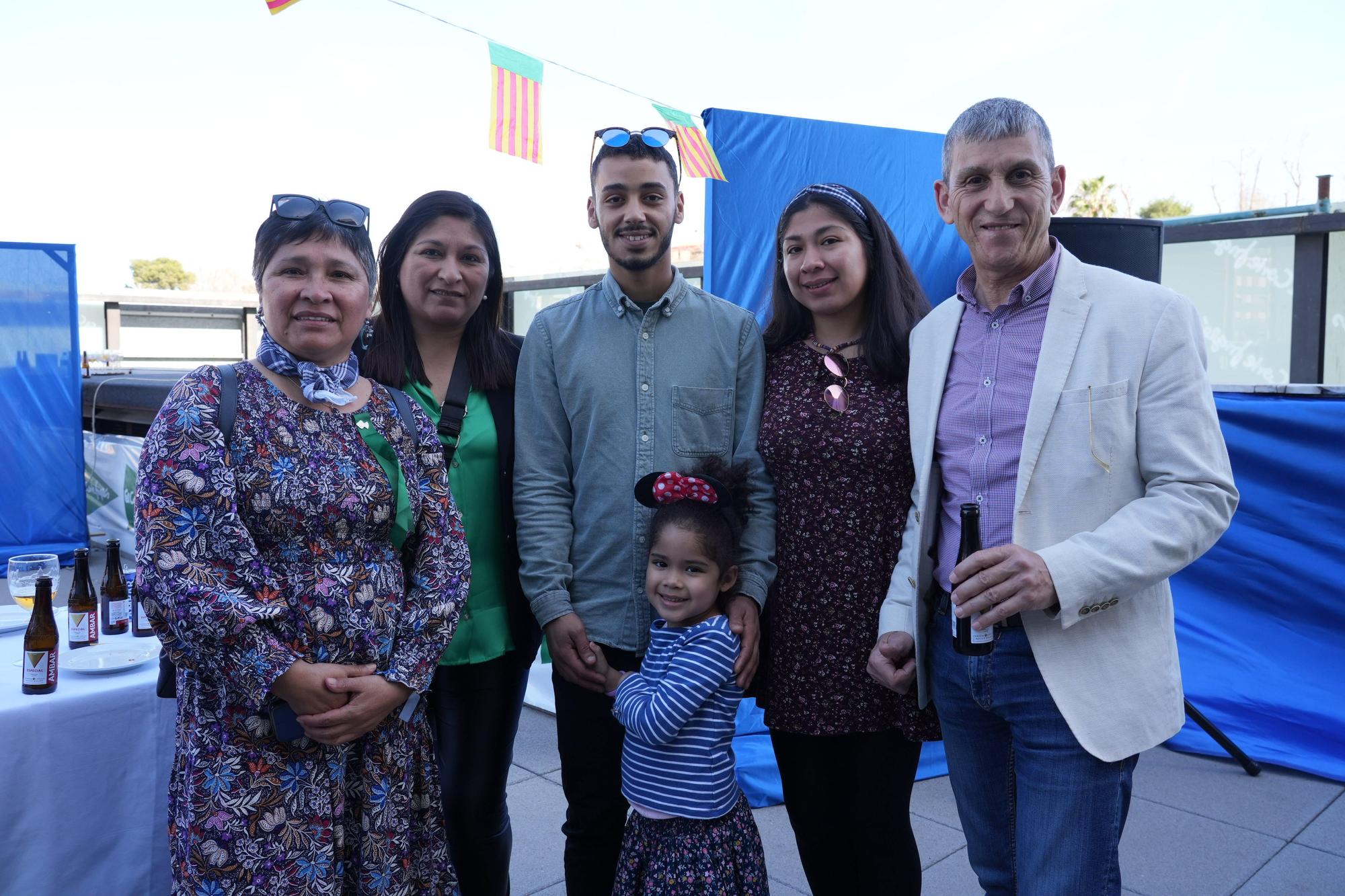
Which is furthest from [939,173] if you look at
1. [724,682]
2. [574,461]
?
[724,682]

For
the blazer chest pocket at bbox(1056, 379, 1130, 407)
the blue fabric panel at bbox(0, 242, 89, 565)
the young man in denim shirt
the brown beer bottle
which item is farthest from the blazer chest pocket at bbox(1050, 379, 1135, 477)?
the blue fabric panel at bbox(0, 242, 89, 565)

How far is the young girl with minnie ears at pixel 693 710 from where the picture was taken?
2.06m

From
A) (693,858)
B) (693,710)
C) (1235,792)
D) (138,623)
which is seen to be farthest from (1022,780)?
(1235,792)

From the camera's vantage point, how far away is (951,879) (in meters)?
3.04

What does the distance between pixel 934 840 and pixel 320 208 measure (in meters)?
2.99

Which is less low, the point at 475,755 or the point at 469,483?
the point at 469,483

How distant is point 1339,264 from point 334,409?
690 centimetres

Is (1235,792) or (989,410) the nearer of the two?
(989,410)

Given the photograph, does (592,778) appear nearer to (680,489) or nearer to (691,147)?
(680,489)

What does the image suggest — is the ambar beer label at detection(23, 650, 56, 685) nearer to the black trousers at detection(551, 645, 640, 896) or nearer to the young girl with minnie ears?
the black trousers at detection(551, 645, 640, 896)

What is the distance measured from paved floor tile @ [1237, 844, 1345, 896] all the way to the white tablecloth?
3.33m

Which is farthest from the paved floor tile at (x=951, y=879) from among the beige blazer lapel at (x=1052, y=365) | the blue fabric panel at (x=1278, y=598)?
the beige blazer lapel at (x=1052, y=365)

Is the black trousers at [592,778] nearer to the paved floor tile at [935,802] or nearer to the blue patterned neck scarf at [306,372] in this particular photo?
the blue patterned neck scarf at [306,372]

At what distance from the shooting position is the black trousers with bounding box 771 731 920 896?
2.03 metres
